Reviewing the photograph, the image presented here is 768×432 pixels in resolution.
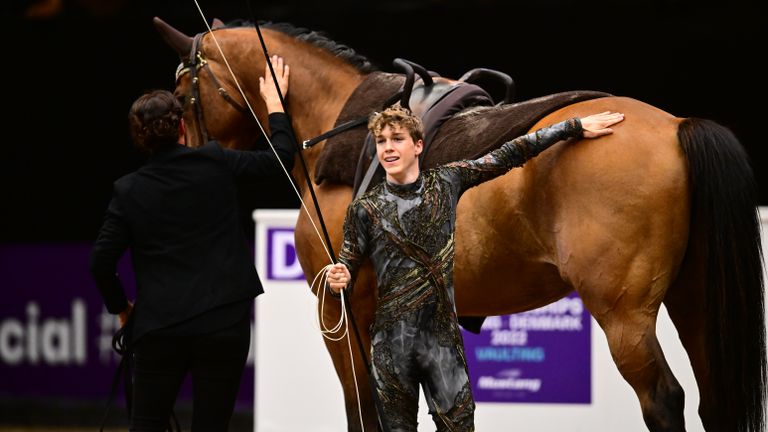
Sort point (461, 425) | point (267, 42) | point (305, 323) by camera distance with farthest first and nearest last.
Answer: point (305, 323) → point (267, 42) → point (461, 425)

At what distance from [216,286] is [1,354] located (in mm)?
5088

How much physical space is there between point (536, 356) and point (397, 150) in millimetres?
2707

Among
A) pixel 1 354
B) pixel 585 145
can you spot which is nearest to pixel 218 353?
pixel 585 145

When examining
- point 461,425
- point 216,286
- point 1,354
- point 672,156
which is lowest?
point 1,354

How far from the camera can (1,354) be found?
7.72 metres

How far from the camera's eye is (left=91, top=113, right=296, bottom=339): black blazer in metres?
3.21

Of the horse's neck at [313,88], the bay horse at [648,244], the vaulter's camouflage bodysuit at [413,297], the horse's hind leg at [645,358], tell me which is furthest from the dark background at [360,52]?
the vaulter's camouflage bodysuit at [413,297]

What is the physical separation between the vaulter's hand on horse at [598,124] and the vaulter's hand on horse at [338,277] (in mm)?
940

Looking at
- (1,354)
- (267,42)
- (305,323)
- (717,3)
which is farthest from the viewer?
(1,354)

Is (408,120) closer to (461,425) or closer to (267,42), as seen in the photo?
(461,425)

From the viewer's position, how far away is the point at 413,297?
3188 millimetres

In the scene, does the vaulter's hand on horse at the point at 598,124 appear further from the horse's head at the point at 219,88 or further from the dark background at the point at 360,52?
the dark background at the point at 360,52

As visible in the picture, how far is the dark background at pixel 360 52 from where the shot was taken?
22.4 ft

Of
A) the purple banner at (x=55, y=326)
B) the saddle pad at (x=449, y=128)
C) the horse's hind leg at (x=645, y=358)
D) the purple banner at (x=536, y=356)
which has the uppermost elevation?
the saddle pad at (x=449, y=128)
